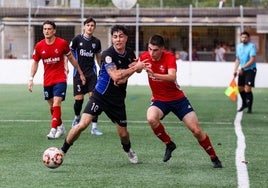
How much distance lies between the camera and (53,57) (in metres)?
14.1

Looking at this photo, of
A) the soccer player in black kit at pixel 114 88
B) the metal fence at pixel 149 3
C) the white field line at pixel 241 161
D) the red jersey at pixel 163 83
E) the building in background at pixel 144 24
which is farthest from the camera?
the metal fence at pixel 149 3

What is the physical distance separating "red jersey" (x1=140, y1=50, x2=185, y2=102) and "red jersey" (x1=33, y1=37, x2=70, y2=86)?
314cm

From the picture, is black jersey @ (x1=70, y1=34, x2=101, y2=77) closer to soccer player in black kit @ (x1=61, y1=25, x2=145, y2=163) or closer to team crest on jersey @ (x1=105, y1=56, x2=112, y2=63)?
soccer player in black kit @ (x1=61, y1=25, x2=145, y2=163)

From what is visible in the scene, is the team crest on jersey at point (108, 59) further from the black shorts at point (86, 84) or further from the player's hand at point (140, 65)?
the black shorts at point (86, 84)

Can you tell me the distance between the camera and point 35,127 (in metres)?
16.1

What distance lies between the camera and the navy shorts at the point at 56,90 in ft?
46.2

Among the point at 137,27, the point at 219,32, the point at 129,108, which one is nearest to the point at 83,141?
the point at 129,108

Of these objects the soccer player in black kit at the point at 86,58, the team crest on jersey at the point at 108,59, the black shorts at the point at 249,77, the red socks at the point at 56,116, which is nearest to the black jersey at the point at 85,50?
the soccer player in black kit at the point at 86,58

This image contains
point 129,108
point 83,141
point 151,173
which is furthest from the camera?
point 129,108

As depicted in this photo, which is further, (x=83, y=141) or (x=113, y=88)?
(x=83, y=141)

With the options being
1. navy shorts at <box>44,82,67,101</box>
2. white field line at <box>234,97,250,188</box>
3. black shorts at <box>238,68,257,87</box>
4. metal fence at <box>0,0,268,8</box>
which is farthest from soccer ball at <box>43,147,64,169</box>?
metal fence at <box>0,0,268,8</box>

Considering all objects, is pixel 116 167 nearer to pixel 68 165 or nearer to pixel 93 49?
pixel 68 165

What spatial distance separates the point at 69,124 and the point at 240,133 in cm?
373

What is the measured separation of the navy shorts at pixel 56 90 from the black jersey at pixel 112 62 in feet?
10.1
